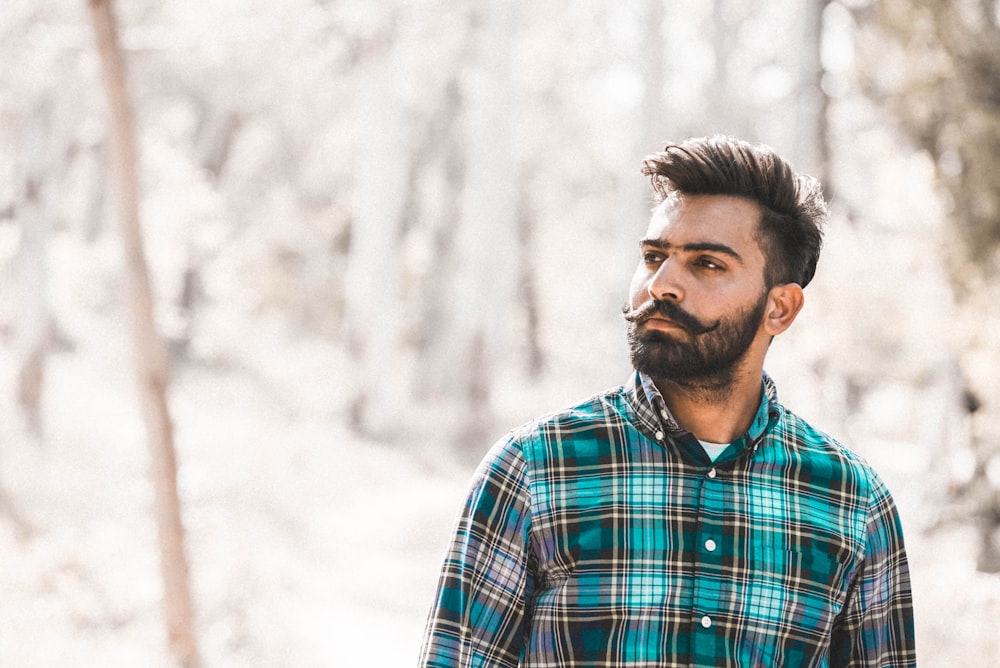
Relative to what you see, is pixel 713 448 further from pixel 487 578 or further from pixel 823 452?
pixel 487 578

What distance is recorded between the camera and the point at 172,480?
225 inches

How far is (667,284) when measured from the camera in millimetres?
1965

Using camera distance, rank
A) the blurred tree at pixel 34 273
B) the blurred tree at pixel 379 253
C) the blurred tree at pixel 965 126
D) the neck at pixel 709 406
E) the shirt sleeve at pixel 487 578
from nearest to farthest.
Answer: the shirt sleeve at pixel 487 578 < the neck at pixel 709 406 < the blurred tree at pixel 965 126 < the blurred tree at pixel 34 273 < the blurred tree at pixel 379 253

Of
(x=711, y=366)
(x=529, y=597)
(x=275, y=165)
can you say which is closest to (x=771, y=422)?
(x=711, y=366)

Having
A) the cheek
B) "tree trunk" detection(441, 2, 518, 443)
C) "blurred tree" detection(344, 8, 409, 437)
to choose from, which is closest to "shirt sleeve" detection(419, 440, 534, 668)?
the cheek

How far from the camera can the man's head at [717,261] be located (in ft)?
6.48

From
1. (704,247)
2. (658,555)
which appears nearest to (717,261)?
(704,247)

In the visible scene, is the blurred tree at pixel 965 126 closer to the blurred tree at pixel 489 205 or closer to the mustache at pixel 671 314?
the mustache at pixel 671 314

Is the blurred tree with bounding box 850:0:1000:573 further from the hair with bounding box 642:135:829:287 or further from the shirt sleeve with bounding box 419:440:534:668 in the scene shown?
the shirt sleeve with bounding box 419:440:534:668

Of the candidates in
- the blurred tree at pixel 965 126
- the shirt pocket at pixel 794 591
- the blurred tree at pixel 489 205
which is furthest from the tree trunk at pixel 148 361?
the blurred tree at pixel 489 205

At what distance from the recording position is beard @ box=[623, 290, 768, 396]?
6.46 feet

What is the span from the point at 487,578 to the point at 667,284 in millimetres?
600

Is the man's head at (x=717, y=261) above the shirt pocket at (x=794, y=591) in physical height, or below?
above

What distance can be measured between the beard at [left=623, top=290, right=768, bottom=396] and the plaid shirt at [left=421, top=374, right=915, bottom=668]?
70mm
